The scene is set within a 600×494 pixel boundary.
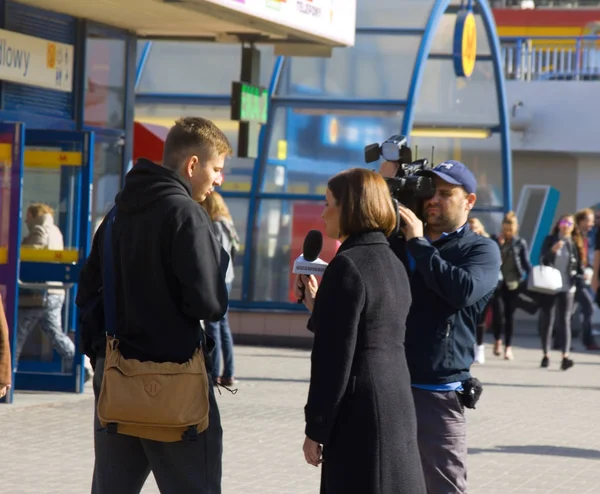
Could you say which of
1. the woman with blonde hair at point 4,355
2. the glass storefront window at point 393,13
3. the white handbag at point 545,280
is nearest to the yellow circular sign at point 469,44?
the glass storefront window at point 393,13

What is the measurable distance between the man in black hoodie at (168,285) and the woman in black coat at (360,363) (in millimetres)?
360

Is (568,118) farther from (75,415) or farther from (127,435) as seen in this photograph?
(127,435)

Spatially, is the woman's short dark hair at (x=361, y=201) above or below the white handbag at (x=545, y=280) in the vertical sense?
above

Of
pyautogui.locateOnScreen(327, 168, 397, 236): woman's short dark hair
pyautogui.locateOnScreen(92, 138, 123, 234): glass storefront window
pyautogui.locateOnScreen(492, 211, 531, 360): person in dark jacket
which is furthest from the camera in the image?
pyautogui.locateOnScreen(492, 211, 531, 360): person in dark jacket

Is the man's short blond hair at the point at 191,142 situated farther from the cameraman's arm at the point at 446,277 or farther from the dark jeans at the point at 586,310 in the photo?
the dark jeans at the point at 586,310

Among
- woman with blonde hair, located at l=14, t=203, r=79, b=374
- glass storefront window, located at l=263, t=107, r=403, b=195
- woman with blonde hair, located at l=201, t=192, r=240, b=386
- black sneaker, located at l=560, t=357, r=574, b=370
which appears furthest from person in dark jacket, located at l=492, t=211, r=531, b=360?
woman with blonde hair, located at l=14, t=203, r=79, b=374

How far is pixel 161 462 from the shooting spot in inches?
171

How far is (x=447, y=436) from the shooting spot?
502cm

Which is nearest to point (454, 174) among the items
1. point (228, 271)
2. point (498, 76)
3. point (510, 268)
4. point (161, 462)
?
point (161, 462)

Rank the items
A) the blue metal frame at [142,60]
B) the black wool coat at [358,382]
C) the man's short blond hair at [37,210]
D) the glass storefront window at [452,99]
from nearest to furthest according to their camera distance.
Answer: the black wool coat at [358,382] < the man's short blond hair at [37,210] < the blue metal frame at [142,60] < the glass storefront window at [452,99]

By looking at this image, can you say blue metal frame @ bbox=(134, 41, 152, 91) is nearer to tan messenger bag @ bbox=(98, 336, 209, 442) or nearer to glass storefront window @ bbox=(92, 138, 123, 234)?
glass storefront window @ bbox=(92, 138, 123, 234)

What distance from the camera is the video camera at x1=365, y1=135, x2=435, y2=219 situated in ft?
16.0

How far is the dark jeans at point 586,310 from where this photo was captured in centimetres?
1730

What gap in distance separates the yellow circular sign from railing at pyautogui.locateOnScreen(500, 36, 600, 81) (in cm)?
736
